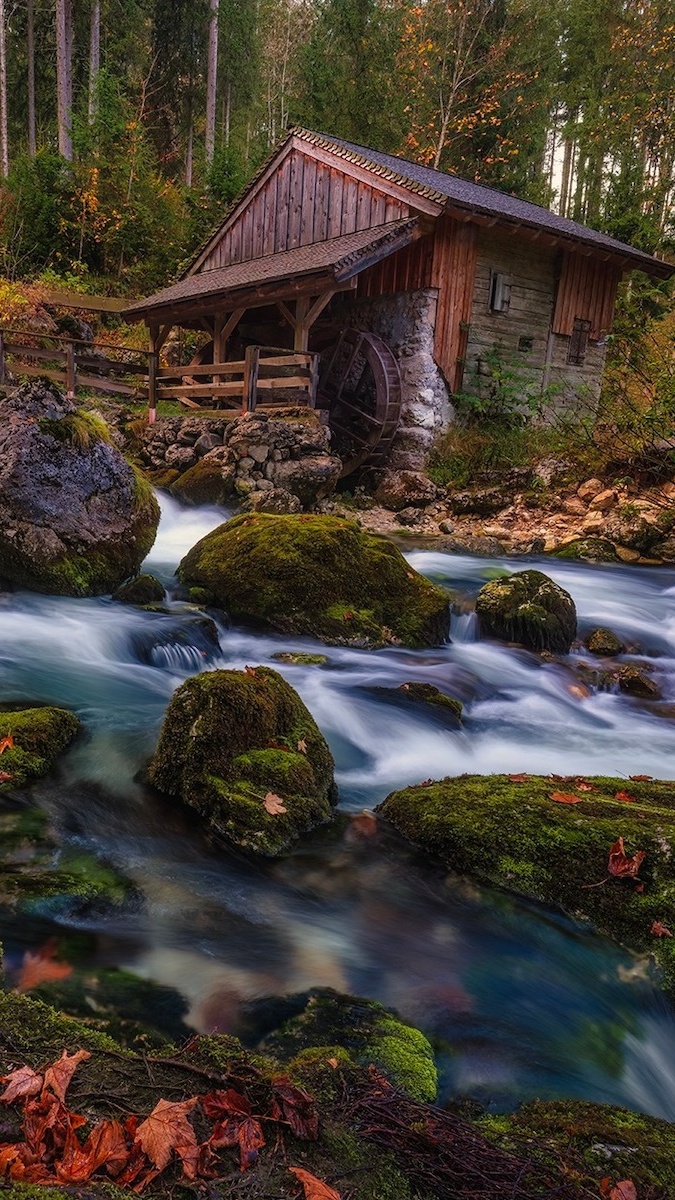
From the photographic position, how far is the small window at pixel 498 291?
1658 centimetres

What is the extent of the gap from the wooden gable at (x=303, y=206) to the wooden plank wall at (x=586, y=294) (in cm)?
466

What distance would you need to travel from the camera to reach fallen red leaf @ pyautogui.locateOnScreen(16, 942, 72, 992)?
103 inches

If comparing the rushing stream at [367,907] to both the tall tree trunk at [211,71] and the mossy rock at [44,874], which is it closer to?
the mossy rock at [44,874]

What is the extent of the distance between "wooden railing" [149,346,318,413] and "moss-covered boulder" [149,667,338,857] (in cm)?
1128

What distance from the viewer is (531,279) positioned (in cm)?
1730

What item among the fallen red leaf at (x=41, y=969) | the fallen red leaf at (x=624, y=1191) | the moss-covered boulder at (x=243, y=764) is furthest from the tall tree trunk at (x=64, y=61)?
the fallen red leaf at (x=624, y=1191)

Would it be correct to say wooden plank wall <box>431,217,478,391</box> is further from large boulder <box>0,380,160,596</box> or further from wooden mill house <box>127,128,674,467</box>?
large boulder <box>0,380,160,596</box>

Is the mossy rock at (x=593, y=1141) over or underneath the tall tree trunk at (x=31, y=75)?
underneath

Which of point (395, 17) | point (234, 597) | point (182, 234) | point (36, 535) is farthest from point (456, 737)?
point (395, 17)

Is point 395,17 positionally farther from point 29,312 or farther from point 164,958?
point 164,958

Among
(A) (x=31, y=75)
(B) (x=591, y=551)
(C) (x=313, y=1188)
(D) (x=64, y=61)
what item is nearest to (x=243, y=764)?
(C) (x=313, y=1188)

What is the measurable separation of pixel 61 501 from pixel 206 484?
20.3 ft

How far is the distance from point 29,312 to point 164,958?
20.9 meters

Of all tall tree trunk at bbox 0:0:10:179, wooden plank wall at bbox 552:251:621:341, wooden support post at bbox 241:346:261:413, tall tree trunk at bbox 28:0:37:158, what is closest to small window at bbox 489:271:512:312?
wooden plank wall at bbox 552:251:621:341
